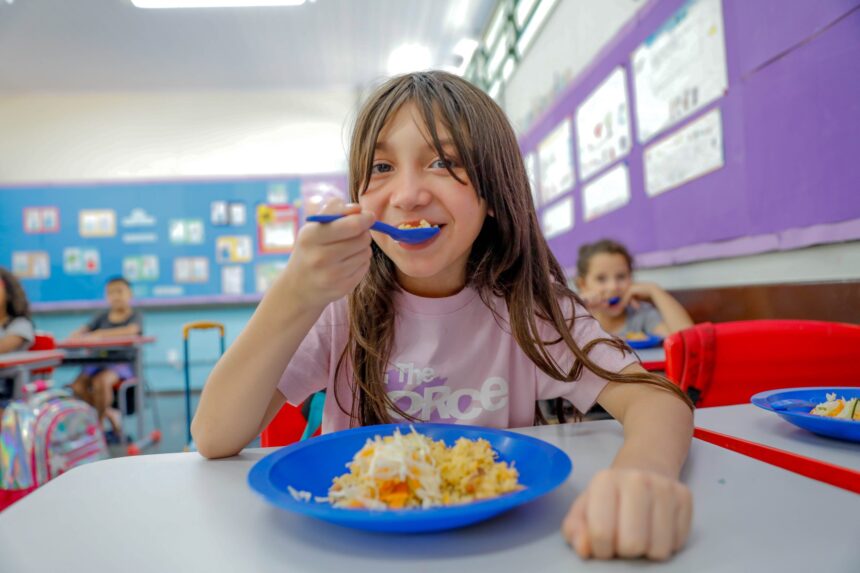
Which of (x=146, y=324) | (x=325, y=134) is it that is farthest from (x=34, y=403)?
(x=325, y=134)

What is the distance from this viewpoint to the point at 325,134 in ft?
20.9

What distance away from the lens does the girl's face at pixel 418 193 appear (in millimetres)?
827

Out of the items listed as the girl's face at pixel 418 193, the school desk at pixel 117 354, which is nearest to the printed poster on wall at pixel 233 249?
the school desk at pixel 117 354

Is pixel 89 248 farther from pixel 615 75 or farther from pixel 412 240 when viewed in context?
pixel 412 240

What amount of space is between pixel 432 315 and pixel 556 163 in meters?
2.75

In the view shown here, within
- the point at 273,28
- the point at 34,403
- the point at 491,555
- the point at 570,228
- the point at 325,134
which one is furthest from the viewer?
the point at 325,134

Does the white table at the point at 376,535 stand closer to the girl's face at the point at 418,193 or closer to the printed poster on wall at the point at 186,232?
the girl's face at the point at 418,193

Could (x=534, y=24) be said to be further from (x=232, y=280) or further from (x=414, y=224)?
(x=232, y=280)

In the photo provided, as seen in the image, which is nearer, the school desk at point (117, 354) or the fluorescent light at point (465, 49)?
the school desk at point (117, 354)

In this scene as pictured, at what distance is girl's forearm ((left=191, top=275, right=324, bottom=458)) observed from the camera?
0.66 meters

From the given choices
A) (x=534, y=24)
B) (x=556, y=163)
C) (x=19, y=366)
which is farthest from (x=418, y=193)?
(x=534, y=24)

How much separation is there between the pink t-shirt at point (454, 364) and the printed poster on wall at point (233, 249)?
5364mm

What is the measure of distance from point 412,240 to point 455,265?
221 millimetres

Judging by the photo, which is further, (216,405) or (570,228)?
(570,228)
